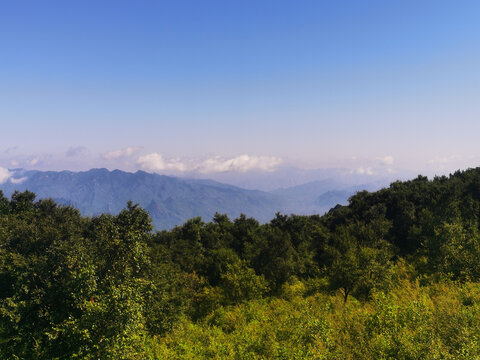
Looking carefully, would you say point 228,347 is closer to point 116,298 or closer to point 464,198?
point 116,298

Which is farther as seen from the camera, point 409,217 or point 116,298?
point 409,217

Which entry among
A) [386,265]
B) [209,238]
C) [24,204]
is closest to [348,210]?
[209,238]

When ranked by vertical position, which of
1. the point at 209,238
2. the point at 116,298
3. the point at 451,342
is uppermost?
the point at 116,298

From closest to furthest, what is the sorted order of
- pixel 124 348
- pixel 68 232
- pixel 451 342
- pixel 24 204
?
pixel 451 342 → pixel 124 348 → pixel 68 232 → pixel 24 204

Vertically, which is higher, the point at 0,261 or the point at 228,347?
the point at 0,261

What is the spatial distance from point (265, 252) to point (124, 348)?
143ft

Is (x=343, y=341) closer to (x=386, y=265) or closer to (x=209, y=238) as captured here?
(x=386, y=265)

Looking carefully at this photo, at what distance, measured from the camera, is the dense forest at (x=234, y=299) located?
19.7 meters

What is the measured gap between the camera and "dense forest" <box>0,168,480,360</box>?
1969 cm

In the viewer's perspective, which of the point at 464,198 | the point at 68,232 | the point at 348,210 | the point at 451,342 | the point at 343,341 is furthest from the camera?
the point at 348,210

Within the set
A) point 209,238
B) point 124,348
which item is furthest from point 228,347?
point 209,238

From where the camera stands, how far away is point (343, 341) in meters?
21.1

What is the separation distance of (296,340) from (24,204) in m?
101

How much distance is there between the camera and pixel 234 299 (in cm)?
5044
